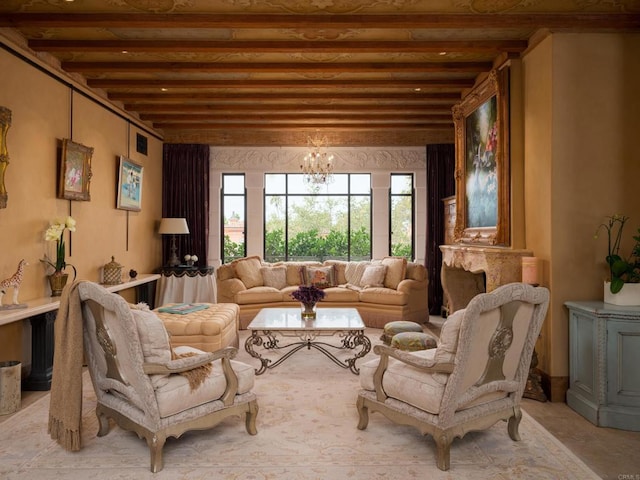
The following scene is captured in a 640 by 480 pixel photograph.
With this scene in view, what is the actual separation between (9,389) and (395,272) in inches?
207

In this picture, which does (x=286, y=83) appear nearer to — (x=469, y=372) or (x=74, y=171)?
(x=74, y=171)

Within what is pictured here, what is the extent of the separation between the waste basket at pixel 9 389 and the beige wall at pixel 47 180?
1.60 ft

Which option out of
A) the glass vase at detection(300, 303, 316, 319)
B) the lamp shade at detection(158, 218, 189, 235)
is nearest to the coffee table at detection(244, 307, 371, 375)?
the glass vase at detection(300, 303, 316, 319)

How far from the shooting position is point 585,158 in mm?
3990

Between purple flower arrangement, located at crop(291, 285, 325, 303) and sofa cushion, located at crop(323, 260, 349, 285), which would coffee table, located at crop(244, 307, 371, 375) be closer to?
purple flower arrangement, located at crop(291, 285, 325, 303)

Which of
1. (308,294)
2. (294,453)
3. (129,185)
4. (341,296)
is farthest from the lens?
(341,296)

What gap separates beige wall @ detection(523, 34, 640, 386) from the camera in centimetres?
396

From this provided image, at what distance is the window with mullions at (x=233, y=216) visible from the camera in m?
8.91

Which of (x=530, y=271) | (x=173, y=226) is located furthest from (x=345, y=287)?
(x=530, y=271)

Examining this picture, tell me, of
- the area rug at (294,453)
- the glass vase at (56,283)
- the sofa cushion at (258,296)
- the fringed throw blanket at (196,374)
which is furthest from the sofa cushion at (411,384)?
the sofa cushion at (258,296)

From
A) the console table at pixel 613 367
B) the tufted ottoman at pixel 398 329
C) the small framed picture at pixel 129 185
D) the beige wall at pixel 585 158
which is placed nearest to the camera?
the console table at pixel 613 367

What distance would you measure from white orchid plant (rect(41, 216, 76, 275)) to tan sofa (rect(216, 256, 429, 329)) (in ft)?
9.13

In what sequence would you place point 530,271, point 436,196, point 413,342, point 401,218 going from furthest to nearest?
point 401,218
point 436,196
point 413,342
point 530,271

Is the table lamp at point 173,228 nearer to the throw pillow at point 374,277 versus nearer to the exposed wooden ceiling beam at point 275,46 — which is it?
the throw pillow at point 374,277
